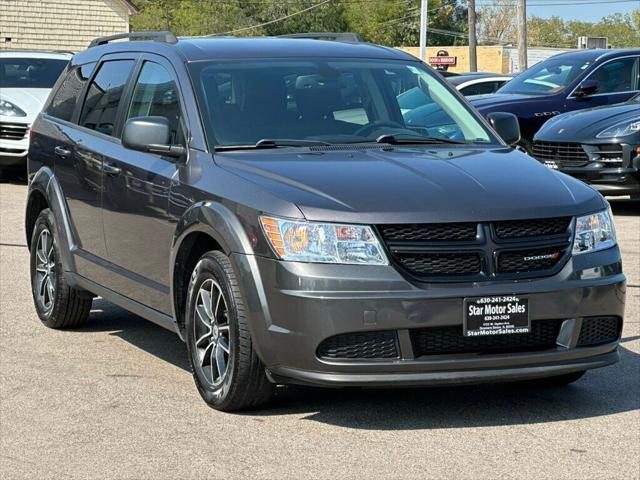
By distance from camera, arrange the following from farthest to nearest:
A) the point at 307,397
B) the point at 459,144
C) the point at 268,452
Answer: the point at 459,144 < the point at 307,397 < the point at 268,452

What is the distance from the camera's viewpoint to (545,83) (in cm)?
1844

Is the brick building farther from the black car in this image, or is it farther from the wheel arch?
the wheel arch

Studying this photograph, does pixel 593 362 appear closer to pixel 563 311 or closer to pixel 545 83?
pixel 563 311

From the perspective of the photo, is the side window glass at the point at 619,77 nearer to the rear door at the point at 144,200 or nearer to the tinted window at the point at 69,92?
the tinted window at the point at 69,92

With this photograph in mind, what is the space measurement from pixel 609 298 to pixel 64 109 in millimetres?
4072

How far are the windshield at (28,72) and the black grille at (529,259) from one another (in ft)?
48.4

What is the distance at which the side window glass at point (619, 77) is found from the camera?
1803 cm

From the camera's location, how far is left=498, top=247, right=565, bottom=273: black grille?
5879mm

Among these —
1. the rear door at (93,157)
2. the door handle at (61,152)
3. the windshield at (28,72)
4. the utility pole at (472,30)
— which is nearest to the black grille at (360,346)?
the rear door at (93,157)

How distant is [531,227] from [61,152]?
3507 mm

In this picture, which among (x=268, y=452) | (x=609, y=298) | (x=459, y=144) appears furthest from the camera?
(x=459, y=144)

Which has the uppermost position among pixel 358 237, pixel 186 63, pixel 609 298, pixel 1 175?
pixel 186 63

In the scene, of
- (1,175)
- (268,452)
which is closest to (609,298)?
(268,452)

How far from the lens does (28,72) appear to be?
19.9 metres
